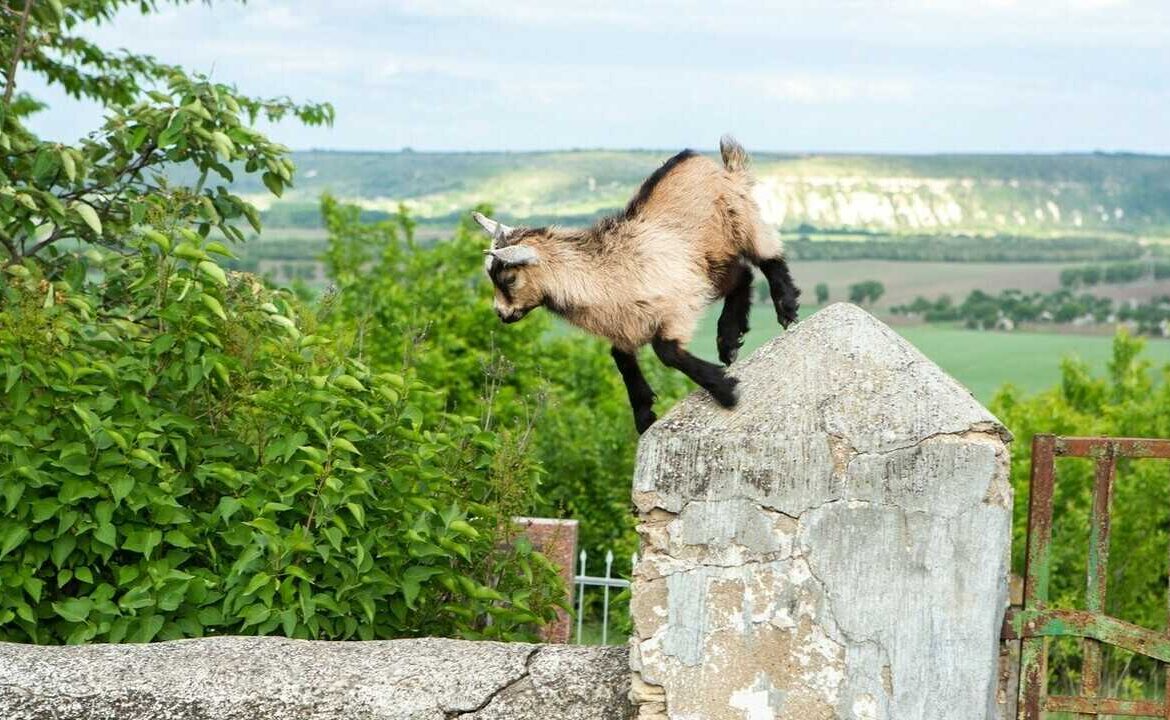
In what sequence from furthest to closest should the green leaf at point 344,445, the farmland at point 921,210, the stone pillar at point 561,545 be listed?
the farmland at point 921,210 < the stone pillar at point 561,545 < the green leaf at point 344,445

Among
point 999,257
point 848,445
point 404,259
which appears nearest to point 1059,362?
point 404,259

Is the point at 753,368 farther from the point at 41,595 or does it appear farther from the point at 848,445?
the point at 41,595

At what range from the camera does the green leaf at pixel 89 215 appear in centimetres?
577

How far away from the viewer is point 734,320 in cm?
389

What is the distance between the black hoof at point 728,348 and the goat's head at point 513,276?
598mm

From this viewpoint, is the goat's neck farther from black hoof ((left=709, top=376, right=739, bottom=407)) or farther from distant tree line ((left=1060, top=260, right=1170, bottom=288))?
distant tree line ((left=1060, top=260, right=1170, bottom=288))

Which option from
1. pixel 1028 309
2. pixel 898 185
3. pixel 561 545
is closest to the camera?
pixel 561 545

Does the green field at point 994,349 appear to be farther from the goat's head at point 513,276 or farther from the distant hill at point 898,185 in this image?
the goat's head at point 513,276

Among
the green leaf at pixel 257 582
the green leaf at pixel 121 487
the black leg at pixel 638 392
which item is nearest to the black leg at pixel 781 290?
the black leg at pixel 638 392

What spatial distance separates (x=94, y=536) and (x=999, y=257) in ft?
122

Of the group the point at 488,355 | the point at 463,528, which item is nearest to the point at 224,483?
the point at 463,528

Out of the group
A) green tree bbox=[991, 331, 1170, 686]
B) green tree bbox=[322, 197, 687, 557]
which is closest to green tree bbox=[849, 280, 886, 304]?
green tree bbox=[991, 331, 1170, 686]

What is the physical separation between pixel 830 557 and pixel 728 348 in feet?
2.23

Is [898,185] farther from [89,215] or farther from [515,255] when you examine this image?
[515,255]
